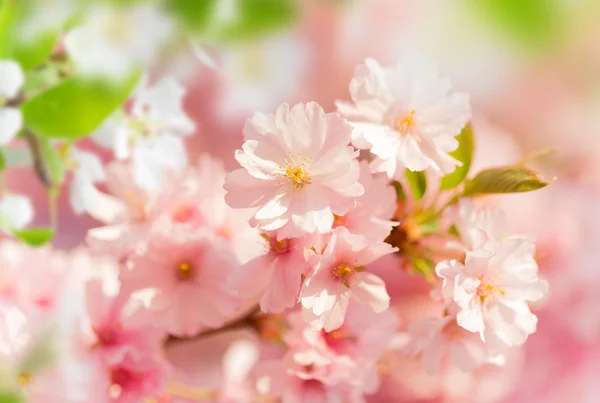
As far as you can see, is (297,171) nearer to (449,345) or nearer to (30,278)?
(449,345)

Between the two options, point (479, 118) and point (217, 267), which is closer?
point (217, 267)

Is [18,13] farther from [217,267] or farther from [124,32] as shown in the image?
[217,267]

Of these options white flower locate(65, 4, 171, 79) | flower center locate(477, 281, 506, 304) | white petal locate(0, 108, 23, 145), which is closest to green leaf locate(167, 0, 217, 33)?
white flower locate(65, 4, 171, 79)

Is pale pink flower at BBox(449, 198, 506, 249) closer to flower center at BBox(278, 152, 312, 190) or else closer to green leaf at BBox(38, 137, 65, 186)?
flower center at BBox(278, 152, 312, 190)

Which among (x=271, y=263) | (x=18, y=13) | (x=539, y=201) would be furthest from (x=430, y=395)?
(x=18, y=13)

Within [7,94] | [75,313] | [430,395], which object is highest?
[7,94]

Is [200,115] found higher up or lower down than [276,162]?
lower down
